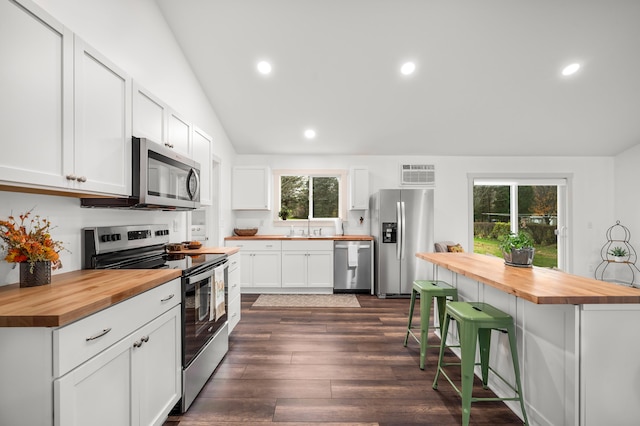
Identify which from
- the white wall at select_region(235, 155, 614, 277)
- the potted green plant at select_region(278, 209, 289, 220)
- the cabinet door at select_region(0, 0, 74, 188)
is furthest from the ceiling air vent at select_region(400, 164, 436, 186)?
the cabinet door at select_region(0, 0, 74, 188)

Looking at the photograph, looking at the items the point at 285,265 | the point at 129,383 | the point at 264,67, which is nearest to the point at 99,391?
the point at 129,383

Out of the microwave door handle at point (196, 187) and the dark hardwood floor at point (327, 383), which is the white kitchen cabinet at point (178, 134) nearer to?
the microwave door handle at point (196, 187)

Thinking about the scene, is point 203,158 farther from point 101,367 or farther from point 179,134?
point 101,367

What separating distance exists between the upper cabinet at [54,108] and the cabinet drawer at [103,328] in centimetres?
64

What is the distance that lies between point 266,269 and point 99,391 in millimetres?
3766

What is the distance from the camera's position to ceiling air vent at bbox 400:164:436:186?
570cm

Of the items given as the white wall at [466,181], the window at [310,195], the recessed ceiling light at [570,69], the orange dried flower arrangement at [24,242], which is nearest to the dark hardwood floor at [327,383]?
the orange dried flower arrangement at [24,242]

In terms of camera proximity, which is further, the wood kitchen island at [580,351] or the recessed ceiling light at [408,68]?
the recessed ceiling light at [408,68]

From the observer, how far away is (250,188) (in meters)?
5.41

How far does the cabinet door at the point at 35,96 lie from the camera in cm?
122

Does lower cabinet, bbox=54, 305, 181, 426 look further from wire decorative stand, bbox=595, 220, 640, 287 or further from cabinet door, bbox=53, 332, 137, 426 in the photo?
wire decorative stand, bbox=595, 220, 640, 287

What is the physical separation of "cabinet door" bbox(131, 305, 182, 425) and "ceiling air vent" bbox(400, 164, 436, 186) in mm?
4686

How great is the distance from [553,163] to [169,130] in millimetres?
6466

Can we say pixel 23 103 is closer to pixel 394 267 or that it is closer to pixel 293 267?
pixel 293 267
